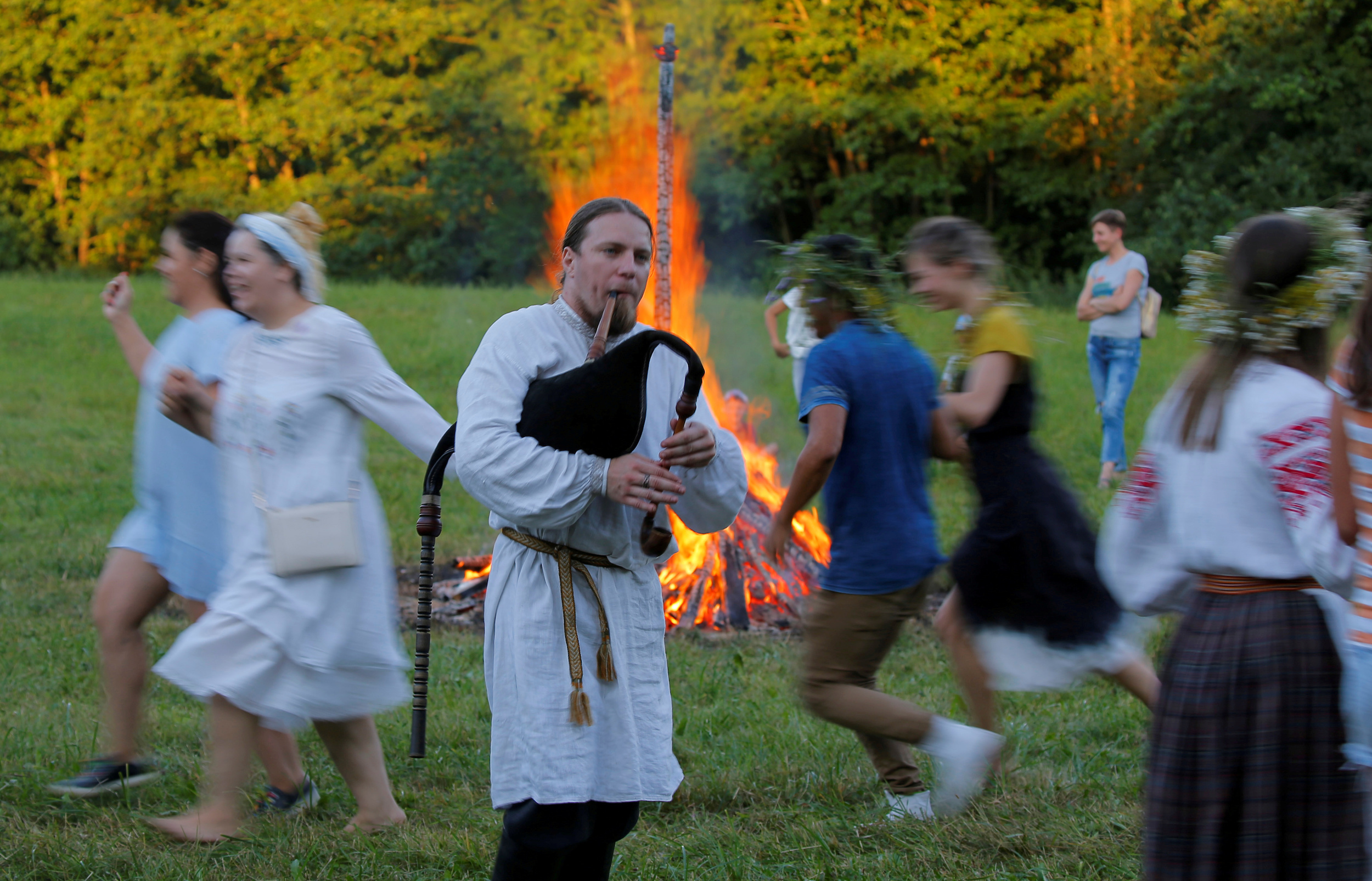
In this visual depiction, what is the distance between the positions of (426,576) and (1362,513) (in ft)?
7.70

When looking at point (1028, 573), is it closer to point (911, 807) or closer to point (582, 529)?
point (911, 807)

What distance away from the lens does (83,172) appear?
3688 cm

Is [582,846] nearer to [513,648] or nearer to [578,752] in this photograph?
[578,752]

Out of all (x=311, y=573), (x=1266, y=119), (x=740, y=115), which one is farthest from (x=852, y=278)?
(x=740, y=115)

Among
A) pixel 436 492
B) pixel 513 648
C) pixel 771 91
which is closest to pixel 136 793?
pixel 436 492

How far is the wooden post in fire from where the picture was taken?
7.26m

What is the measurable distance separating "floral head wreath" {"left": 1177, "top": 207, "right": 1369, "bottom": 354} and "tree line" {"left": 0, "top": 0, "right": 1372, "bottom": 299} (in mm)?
23948

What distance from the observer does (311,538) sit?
3.65m

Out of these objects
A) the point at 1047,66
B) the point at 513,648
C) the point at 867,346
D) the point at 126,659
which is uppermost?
the point at 1047,66

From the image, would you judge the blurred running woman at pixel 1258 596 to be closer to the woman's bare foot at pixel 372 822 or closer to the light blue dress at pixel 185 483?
the woman's bare foot at pixel 372 822

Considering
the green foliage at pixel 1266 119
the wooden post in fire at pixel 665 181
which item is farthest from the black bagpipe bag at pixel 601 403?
the green foliage at pixel 1266 119

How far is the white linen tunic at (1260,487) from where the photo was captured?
8.30 ft

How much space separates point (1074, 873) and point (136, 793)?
326 centimetres

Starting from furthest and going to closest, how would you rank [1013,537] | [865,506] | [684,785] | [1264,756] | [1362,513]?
[684,785] < [1013,537] < [865,506] < [1264,756] < [1362,513]
